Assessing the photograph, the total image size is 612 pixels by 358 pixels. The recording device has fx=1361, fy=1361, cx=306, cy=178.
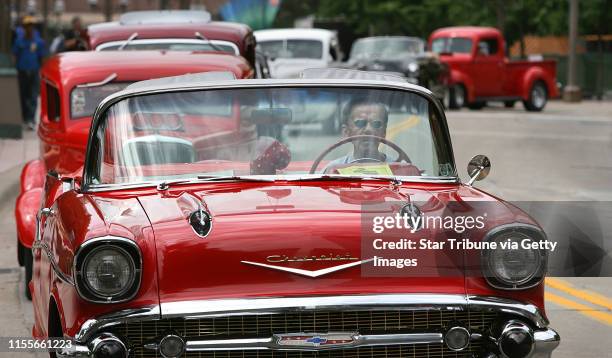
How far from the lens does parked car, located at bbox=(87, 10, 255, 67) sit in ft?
43.5

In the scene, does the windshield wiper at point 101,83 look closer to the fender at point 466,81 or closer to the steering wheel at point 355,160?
the steering wheel at point 355,160

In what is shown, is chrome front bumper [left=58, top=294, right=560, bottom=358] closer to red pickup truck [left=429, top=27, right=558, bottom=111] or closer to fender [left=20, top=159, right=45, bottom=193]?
fender [left=20, top=159, right=45, bottom=193]

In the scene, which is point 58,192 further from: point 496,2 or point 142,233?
point 496,2

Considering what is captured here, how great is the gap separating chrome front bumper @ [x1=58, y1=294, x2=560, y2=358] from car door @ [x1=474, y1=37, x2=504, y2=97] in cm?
2806

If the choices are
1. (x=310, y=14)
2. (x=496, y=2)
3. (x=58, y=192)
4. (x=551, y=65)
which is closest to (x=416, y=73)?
(x=551, y=65)

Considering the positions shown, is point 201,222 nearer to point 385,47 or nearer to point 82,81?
point 82,81

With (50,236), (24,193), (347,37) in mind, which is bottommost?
(347,37)

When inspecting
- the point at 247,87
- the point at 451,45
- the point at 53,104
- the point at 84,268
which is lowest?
the point at 451,45

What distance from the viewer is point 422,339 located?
15.4 ft

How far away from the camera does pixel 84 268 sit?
4652 mm

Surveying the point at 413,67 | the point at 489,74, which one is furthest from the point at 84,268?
the point at 489,74

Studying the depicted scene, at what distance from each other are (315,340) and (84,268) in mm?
827

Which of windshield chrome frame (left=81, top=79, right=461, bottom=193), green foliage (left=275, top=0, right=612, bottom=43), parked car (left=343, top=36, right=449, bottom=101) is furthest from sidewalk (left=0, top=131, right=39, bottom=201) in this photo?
green foliage (left=275, top=0, right=612, bottom=43)

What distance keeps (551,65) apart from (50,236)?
2901cm
